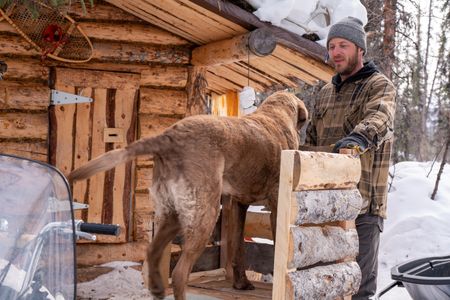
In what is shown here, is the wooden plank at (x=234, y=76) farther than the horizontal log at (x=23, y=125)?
Yes

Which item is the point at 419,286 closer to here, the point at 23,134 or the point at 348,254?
the point at 348,254

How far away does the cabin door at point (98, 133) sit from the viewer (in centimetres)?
715

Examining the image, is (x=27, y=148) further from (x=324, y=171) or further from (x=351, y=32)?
(x=324, y=171)

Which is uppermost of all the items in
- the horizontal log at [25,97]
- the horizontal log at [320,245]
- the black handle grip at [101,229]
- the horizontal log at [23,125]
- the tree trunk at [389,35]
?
the tree trunk at [389,35]

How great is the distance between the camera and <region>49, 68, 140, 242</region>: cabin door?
7.15 metres

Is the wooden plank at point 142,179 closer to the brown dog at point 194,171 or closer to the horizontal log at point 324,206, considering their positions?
the brown dog at point 194,171

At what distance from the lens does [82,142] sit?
7.21 meters

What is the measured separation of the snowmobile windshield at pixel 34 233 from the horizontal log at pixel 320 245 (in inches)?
52.8

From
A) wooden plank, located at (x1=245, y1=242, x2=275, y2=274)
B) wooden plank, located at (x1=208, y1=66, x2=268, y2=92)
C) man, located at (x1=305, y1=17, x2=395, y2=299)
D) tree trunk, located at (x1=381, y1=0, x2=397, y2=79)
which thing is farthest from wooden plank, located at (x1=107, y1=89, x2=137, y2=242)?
tree trunk, located at (x1=381, y1=0, x2=397, y2=79)

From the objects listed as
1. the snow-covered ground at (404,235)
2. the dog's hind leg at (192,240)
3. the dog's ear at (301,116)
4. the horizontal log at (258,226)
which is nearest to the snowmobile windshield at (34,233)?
the dog's hind leg at (192,240)

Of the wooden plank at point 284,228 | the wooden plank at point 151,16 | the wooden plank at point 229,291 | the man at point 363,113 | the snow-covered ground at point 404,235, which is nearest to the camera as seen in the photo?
the wooden plank at point 284,228

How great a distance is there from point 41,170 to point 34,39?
15.5 feet

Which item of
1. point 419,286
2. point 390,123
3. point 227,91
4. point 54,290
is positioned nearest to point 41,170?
point 54,290

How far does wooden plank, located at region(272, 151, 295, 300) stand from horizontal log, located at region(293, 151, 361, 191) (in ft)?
0.12
